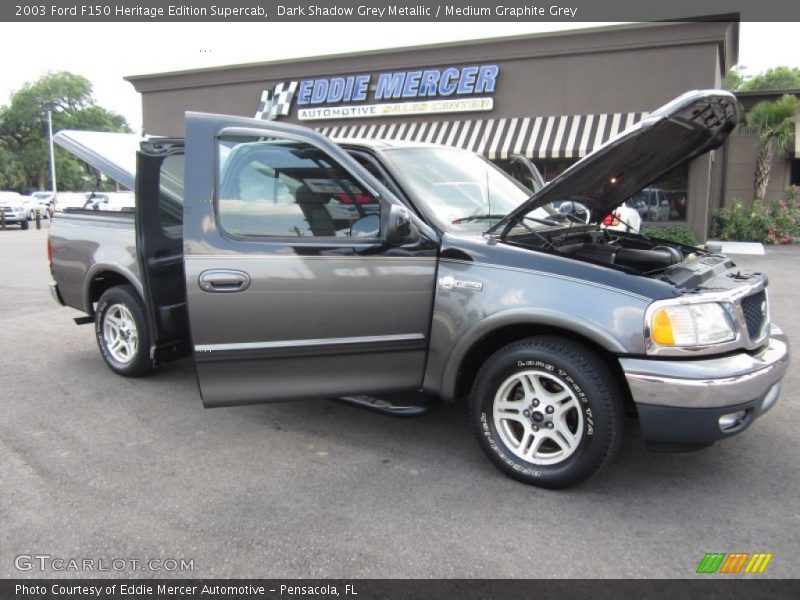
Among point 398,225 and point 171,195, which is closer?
point 398,225

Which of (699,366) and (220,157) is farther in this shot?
(220,157)

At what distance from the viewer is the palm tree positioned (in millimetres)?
17609

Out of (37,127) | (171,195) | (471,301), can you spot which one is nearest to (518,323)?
(471,301)

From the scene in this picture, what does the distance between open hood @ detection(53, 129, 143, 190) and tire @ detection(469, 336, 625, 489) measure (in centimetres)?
321

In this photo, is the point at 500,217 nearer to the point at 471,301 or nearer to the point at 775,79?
the point at 471,301

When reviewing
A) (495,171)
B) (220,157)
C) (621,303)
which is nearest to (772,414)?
(621,303)

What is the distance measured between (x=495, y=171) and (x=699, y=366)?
2441 mm

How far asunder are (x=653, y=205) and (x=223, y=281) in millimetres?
15032

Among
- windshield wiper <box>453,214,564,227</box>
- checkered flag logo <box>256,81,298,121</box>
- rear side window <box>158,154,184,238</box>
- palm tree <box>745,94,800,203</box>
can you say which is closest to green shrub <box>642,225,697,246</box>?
palm tree <box>745,94,800,203</box>

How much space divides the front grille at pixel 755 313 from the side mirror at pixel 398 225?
1788mm

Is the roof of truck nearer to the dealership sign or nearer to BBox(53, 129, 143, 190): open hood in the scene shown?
BBox(53, 129, 143, 190): open hood

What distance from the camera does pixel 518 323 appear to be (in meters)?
3.26
